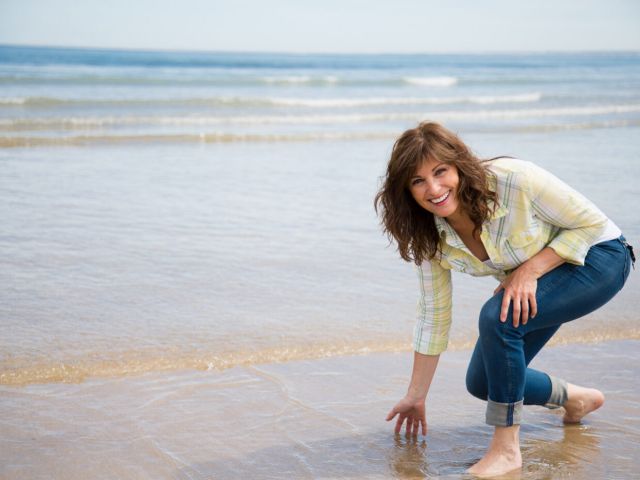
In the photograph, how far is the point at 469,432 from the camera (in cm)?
349

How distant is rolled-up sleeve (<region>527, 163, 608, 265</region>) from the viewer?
295 cm

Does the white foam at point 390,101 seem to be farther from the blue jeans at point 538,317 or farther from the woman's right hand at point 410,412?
the blue jeans at point 538,317

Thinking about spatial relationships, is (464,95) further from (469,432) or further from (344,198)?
(469,432)

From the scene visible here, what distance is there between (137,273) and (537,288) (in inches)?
126

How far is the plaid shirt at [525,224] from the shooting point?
116 inches

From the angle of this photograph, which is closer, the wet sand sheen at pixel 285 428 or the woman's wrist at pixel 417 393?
the wet sand sheen at pixel 285 428

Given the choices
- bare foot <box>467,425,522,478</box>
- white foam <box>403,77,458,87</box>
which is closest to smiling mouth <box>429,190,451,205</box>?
bare foot <box>467,425,522,478</box>

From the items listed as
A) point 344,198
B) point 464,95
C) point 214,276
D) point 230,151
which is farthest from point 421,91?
point 214,276

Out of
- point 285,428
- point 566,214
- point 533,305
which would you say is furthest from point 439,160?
point 285,428

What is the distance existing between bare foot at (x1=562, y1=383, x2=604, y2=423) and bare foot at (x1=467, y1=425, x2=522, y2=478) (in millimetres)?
498

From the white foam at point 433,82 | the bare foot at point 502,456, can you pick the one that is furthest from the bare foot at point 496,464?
the white foam at point 433,82

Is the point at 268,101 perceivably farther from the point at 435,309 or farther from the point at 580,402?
the point at 435,309

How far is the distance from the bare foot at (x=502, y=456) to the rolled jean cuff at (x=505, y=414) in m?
0.03

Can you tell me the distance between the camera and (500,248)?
3041 mm
